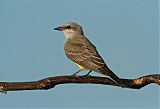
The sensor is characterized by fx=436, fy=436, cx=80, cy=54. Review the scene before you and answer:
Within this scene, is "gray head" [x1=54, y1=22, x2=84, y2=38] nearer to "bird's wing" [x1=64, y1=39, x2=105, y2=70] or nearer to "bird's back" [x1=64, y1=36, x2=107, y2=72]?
"bird's back" [x1=64, y1=36, x2=107, y2=72]

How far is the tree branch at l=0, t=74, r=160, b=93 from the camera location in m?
5.74

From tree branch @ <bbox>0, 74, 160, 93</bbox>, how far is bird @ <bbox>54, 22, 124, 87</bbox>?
682 millimetres

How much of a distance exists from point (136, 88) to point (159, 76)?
15.1 inches

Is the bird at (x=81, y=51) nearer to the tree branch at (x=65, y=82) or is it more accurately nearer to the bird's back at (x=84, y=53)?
the bird's back at (x=84, y=53)

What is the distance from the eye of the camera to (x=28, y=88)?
18.7 feet

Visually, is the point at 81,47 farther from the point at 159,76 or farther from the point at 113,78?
the point at 159,76

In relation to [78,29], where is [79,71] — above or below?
below

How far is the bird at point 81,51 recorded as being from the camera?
8633mm

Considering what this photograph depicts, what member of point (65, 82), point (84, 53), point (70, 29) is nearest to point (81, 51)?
point (84, 53)

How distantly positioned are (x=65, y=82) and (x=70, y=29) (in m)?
5.02

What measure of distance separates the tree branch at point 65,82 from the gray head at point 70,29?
4312 mm

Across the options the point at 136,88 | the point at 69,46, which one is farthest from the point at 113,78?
the point at 69,46

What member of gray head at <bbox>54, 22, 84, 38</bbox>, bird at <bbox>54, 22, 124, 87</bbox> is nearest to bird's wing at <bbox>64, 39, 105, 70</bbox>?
bird at <bbox>54, 22, 124, 87</bbox>

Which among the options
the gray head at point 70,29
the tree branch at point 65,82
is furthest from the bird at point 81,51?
the tree branch at point 65,82
